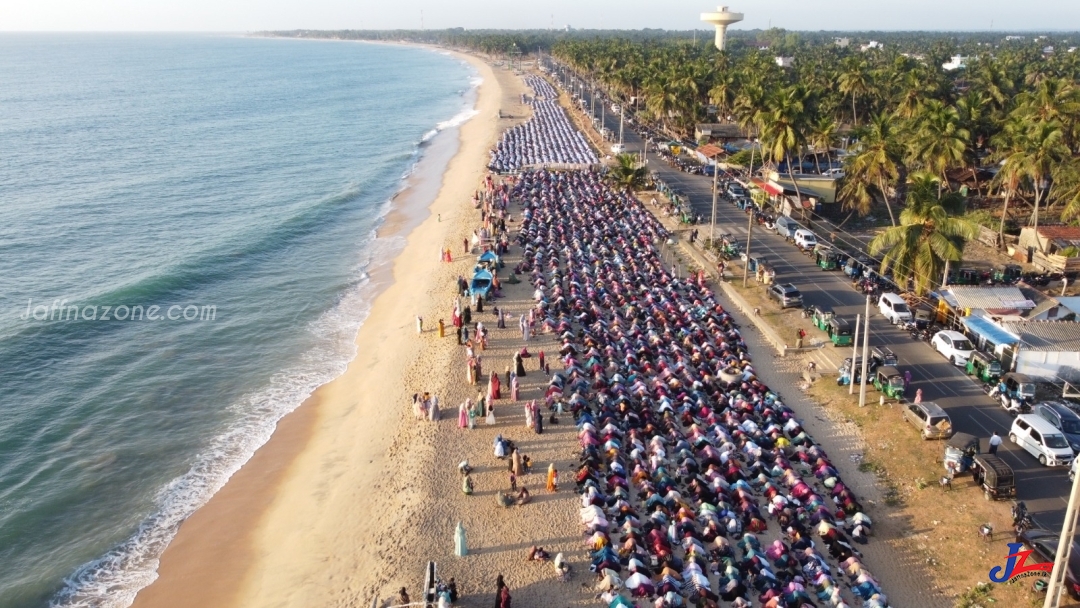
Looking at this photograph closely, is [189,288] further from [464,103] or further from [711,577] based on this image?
[464,103]

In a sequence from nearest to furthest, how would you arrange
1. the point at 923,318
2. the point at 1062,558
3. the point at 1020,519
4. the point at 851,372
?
the point at 1062,558, the point at 1020,519, the point at 851,372, the point at 923,318

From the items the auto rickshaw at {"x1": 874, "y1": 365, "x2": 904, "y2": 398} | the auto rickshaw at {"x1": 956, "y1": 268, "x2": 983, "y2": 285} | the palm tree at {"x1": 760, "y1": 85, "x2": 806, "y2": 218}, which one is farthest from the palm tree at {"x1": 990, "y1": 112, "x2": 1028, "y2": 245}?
the auto rickshaw at {"x1": 874, "y1": 365, "x2": 904, "y2": 398}

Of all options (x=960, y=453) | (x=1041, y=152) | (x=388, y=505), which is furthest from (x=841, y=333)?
(x=388, y=505)

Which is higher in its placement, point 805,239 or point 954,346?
point 805,239

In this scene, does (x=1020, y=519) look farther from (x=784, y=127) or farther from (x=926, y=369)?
(x=784, y=127)

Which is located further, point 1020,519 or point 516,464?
point 516,464

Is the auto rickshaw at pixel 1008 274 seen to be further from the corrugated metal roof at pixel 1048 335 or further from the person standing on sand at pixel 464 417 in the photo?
the person standing on sand at pixel 464 417

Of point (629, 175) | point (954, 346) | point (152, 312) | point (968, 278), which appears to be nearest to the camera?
point (954, 346)

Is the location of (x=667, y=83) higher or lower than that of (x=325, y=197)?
higher

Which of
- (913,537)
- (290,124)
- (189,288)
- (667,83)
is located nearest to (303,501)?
(913,537)
